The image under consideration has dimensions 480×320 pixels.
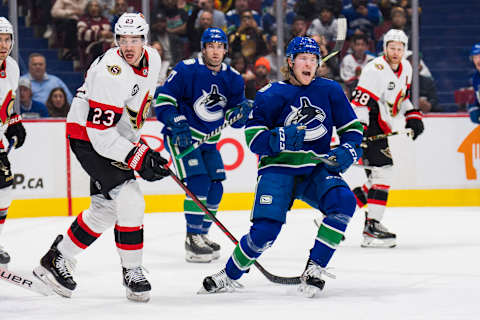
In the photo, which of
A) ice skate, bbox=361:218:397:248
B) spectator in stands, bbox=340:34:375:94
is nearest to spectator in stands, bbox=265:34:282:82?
spectator in stands, bbox=340:34:375:94

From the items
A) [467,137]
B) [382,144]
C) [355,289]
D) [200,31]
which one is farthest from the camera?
[200,31]

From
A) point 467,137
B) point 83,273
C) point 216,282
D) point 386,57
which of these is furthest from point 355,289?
point 467,137

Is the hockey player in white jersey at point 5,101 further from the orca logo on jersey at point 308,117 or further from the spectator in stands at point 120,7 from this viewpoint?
the spectator in stands at point 120,7

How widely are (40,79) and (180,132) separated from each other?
3171 millimetres

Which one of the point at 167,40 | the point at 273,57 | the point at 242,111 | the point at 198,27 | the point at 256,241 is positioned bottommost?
the point at 256,241

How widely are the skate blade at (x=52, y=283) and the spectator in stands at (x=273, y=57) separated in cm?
453

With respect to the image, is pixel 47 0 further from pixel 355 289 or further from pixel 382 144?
pixel 355 289

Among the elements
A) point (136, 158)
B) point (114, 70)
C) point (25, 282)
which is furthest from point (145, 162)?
point (25, 282)

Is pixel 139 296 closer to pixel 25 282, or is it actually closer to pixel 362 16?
pixel 25 282

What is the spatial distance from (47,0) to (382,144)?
3.92 meters

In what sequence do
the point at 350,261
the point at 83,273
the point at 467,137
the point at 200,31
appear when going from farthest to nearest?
the point at 200,31 < the point at 467,137 < the point at 350,261 < the point at 83,273

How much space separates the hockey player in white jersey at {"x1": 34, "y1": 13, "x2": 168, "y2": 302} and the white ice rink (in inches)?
6.4

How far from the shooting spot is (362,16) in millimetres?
8609

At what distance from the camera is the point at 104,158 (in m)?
3.63
